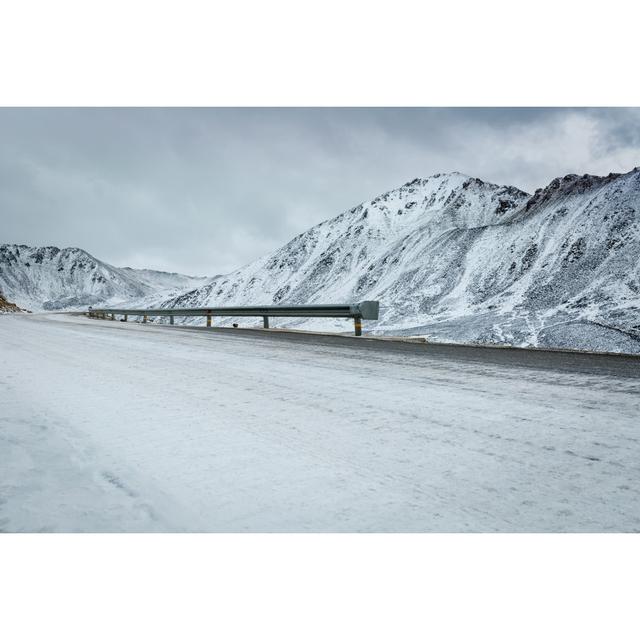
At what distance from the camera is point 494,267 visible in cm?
2494

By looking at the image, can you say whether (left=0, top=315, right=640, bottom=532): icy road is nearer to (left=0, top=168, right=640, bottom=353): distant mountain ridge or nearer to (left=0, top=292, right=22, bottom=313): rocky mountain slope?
(left=0, top=168, right=640, bottom=353): distant mountain ridge

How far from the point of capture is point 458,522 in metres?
1.71

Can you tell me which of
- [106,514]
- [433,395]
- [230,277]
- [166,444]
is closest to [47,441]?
[166,444]

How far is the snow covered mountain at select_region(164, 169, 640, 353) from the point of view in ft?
43.9

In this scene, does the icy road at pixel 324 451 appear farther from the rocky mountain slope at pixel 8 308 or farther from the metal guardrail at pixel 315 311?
the rocky mountain slope at pixel 8 308

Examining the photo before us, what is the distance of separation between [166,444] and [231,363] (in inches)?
112

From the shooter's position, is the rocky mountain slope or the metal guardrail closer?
the metal guardrail

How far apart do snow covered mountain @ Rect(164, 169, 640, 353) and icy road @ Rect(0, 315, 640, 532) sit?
309 inches

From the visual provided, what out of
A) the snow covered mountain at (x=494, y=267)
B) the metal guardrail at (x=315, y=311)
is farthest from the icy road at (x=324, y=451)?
the snow covered mountain at (x=494, y=267)

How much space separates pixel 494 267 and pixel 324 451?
2468cm

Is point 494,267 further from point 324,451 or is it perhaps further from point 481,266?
point 324,451

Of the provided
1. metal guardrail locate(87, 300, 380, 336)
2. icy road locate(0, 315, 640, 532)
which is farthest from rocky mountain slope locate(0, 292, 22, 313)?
icy road locate(0, 315, 640, 532)

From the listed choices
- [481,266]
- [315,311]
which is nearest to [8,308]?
[481,266]
